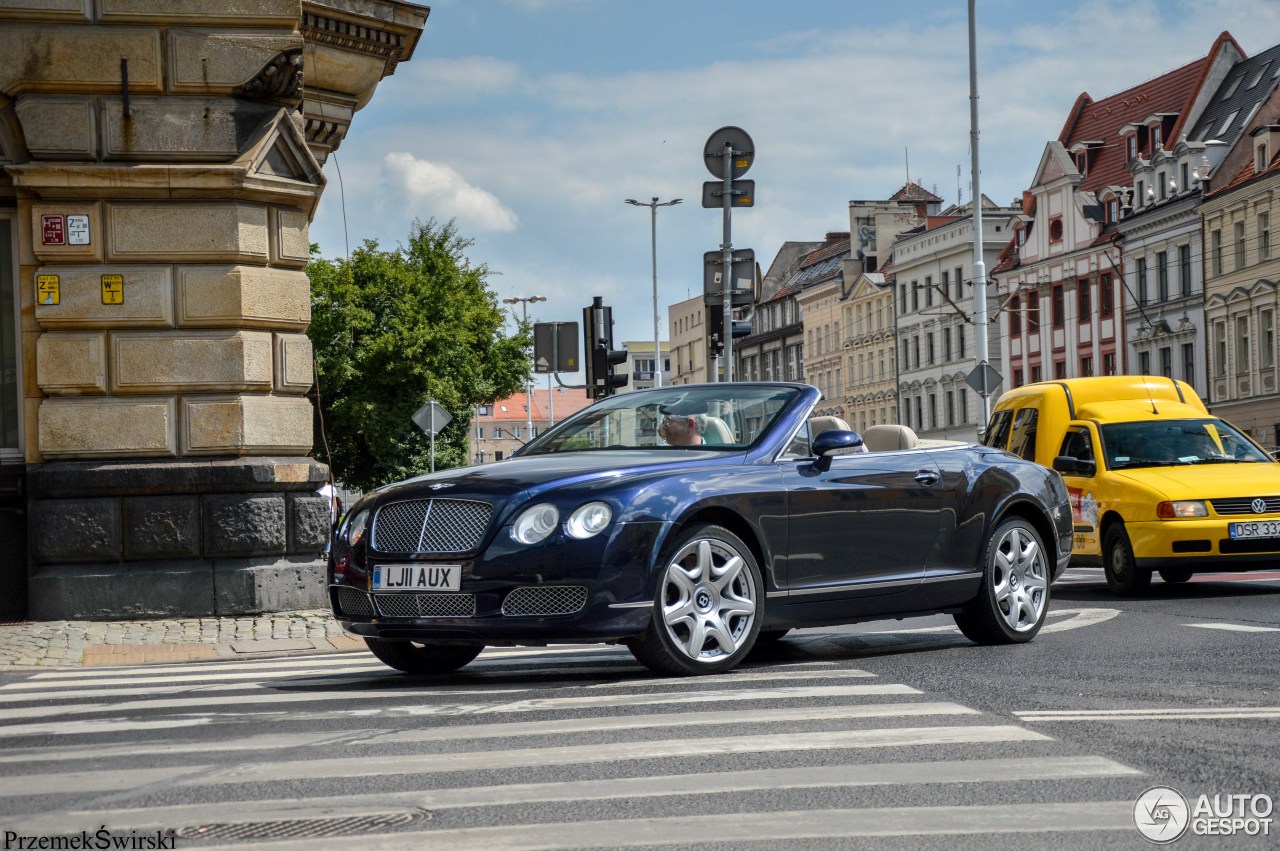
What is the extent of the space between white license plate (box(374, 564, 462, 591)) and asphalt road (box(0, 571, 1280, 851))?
0.49m

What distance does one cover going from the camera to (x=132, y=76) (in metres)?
14.6

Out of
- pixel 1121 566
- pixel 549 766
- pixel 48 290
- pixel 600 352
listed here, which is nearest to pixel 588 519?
pixel 549 766

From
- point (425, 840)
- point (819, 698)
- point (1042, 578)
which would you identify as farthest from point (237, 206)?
point (425, 840)

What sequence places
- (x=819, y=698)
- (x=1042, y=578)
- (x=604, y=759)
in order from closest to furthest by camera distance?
(x=604, y=759), (x=819, y=698), (x=1042, y=578)

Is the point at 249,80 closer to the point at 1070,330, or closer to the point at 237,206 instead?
the point at 237,206

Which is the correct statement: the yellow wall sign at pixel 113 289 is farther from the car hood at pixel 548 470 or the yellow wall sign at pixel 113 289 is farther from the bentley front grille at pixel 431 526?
the bentley front grille at pixel 431 526

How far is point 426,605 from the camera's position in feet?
28.4

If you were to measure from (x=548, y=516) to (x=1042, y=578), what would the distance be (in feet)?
12.8

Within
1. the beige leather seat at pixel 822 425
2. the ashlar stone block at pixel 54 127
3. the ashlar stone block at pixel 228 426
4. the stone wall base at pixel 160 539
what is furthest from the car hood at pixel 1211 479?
the ashlar stone block at pixel 54 127

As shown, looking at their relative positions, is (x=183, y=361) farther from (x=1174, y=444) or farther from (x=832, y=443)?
(x=1174, y=444)

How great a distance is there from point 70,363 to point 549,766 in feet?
30.8

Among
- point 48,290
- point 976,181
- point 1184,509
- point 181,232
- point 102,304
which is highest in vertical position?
point 976,181

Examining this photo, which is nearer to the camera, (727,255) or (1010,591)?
(1010,591)

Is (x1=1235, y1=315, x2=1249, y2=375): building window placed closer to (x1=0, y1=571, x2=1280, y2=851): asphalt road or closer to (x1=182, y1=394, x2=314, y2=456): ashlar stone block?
(x1=182, y1=394, x2=314, y2=456): ashlar stone block
